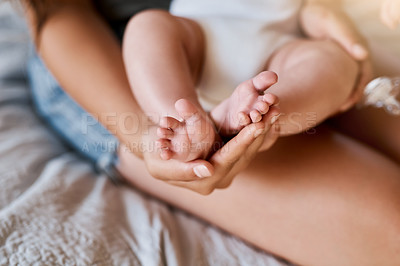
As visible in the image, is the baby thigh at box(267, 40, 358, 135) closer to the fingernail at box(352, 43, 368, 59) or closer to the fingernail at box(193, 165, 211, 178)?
the fingernail at box(352, 43, 368, 59)

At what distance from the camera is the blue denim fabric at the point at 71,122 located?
664 mm

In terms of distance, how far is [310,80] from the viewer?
18.8 inches

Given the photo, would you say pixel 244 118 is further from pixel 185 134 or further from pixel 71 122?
pixel 71 122

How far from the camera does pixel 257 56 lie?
558 mm

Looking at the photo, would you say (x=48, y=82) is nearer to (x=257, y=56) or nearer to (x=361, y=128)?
(x=257, y=56)

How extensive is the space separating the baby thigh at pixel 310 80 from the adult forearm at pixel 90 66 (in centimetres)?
22

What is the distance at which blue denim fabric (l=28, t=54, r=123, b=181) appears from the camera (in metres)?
0.66

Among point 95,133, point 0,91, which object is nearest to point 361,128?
point 95,133

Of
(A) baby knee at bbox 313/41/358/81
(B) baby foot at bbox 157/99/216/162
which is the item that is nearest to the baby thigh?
(A) baby knee at bbox 313/41/358/81

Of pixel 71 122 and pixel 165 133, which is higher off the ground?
pixel 165 133

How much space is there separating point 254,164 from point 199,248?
0.15 metres

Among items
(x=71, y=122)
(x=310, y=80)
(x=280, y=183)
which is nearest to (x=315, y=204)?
(x=280, y=183)

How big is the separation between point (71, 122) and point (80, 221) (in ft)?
0.79

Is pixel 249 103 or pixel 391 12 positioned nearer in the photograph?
pixel 249 103
